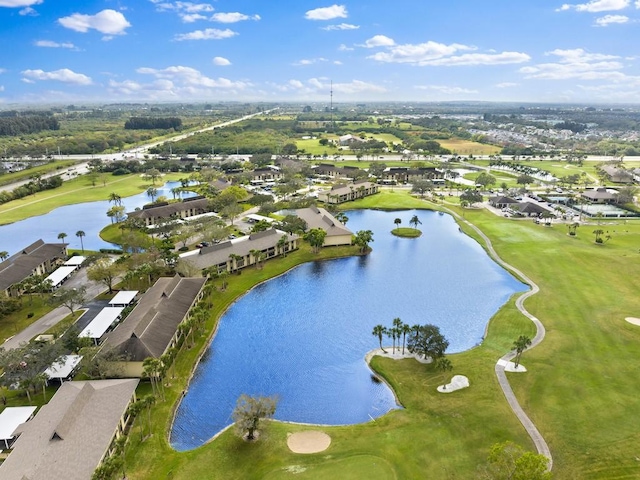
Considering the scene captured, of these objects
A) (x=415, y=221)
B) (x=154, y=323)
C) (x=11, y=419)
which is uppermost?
(x=154, y=323)

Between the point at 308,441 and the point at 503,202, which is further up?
the point at 503,202

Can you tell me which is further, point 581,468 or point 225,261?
point 225,261

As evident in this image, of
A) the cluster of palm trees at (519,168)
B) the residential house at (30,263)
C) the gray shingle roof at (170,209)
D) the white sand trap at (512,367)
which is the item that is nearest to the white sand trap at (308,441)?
the white sand trap at (512,367)

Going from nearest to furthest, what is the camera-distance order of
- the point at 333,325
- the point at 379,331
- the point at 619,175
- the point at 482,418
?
the point at 482,418, the point at 379,331, the point at 333,325, the point at 619,175

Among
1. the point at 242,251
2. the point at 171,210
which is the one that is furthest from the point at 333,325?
the point at 171,210

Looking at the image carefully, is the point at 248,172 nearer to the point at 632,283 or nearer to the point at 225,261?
the point at 225,261

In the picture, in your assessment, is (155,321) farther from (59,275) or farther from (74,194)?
(74,194)

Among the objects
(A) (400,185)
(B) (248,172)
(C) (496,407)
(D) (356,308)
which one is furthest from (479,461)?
(B) (248,172)

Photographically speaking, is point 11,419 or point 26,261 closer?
point 11,419
